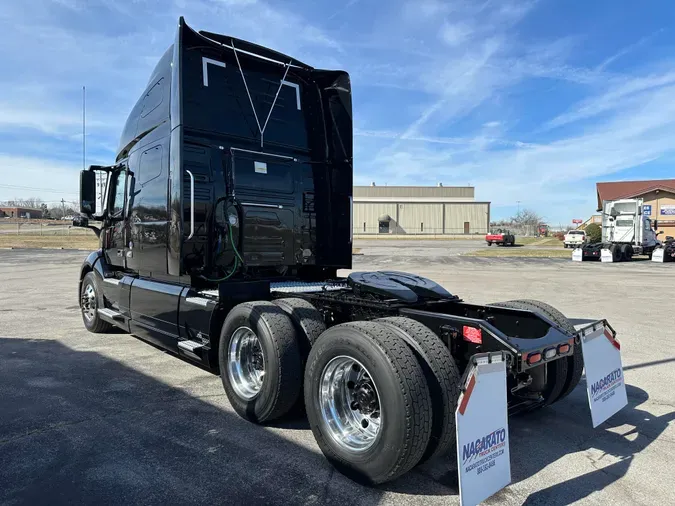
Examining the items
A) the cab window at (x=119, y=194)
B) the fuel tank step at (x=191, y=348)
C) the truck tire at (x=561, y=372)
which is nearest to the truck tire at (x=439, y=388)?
the truck tire at (x=561, y=372)

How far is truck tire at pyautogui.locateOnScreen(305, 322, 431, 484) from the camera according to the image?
2.75m

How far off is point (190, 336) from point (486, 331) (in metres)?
3.06

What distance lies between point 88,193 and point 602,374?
6.49 meters

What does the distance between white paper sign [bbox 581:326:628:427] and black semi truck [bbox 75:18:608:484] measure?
0.51ft

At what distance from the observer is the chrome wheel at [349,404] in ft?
10.5

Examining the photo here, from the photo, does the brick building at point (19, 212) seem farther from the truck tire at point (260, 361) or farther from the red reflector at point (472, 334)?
the red reflector at point (472, 334)

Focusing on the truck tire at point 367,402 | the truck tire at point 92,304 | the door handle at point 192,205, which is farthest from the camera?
the truck tire at point 92,304

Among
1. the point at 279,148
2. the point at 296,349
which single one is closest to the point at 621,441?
the point at 296,349

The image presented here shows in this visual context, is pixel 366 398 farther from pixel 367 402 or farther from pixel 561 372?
pixel 561 372

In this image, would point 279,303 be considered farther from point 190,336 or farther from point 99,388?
point 99,388

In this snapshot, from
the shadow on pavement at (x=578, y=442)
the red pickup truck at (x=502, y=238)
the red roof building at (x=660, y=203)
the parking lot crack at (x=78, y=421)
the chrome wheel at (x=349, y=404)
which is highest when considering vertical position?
the red roof building at (x=660, y=203)

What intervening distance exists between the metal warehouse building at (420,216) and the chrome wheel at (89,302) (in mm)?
72719

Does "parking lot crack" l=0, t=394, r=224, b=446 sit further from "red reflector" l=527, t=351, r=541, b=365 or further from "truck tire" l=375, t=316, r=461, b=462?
"red reflector" l=527, t=351, r=541, b=365

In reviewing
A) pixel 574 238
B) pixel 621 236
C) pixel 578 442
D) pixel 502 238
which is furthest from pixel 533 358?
pixel 574 238
